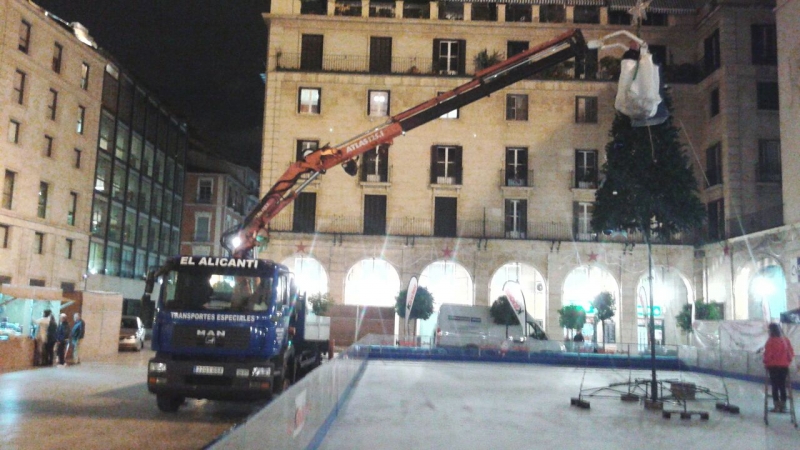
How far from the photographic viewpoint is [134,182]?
5194cm

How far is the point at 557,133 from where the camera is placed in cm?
3922

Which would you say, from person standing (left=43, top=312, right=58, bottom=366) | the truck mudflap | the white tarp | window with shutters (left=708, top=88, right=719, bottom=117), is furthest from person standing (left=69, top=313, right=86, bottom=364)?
window with shutters (left=708, top=88, right=719, bottom=117)

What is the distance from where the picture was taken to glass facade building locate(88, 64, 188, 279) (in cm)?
4647

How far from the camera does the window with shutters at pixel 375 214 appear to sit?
125ft

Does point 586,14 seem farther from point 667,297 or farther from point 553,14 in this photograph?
point 667,297

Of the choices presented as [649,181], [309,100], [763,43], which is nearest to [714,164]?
[763,43]

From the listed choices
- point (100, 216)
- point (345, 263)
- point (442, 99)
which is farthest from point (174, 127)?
point (442, 99)

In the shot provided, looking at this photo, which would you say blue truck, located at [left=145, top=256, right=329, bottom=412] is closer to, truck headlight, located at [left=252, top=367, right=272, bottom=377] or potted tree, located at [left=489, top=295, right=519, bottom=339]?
truck headlight, located at [left=252, top=367, right=272, bottom=377]

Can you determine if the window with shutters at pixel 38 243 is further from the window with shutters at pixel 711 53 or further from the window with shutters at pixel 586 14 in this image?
the window with shutters at pixel 711 53

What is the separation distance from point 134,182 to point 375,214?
76.3 feet

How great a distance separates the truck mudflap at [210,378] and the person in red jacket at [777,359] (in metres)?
10.0

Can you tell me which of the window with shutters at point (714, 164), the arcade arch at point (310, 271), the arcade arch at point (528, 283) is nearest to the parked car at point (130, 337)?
the arcade arch at point (310, 271)

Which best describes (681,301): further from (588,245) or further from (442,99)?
(442,99)

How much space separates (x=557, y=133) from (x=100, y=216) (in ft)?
100
